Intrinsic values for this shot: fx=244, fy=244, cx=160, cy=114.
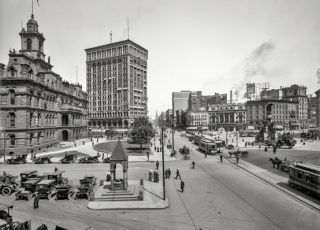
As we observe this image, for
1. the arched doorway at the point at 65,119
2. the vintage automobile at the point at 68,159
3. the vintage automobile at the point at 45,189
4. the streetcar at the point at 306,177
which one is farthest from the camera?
the arched doorway at the point at 65,119

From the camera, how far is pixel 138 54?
13012cm

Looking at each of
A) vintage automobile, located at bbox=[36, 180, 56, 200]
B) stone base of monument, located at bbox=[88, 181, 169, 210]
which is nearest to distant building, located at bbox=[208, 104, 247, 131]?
stone base of monument, located at bbox=[88, 181, 169, 210]

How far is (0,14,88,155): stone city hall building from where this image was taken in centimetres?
5050

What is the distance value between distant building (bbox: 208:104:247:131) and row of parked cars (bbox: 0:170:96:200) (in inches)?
4692

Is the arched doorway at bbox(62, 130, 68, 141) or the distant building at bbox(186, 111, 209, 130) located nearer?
Result: the arched doorway at bbox(62, 130, 68, 141)

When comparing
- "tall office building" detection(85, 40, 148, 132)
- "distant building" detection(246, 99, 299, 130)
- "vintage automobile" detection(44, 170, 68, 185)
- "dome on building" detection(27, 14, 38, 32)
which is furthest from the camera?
"distant building" detection(246, 99, 299, 130)

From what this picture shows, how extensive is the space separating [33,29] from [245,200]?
69.3m

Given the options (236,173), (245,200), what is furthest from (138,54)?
(245,200)

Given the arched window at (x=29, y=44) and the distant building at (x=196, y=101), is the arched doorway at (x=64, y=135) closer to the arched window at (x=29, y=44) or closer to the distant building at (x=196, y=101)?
the arched window at (x=29, y=44)

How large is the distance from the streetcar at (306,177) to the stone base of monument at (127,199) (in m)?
13.2

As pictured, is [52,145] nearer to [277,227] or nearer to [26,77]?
[26,77]

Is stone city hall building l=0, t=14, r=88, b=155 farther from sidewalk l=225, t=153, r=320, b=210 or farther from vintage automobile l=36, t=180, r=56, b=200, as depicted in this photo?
sidewalk l=225, t=153, r=320, b=210

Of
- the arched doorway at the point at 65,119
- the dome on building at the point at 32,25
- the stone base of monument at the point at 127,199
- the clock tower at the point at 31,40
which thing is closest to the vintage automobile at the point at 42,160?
the stone base of monument at the point at 127,199

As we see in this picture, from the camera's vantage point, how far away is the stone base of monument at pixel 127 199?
19938 mm
